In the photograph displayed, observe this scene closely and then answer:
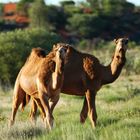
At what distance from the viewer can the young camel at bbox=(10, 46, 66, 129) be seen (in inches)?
494

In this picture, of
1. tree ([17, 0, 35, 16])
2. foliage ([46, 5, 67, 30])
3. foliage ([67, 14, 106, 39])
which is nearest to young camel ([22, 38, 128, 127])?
foliage ([67, 14, 106, 39])

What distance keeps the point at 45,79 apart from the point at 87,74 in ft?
4.87

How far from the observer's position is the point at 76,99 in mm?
21969

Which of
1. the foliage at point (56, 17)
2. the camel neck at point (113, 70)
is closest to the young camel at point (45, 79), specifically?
the camel neck at point (113, 70)

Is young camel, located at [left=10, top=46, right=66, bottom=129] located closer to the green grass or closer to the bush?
the green grass

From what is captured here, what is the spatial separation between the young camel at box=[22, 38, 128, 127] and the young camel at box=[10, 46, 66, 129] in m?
0.72

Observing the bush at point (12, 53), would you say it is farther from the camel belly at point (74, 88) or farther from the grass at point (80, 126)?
the camel belly at point (74, 88)

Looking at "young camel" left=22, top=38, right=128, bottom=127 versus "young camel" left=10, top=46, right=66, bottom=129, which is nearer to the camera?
"young camel" left=10, top=46, right=66, bottom=129

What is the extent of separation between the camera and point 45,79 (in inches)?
512

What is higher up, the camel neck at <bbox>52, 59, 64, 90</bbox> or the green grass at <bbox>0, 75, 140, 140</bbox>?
the camel neck at <bbox>52, 59, 64, 90</bbox>

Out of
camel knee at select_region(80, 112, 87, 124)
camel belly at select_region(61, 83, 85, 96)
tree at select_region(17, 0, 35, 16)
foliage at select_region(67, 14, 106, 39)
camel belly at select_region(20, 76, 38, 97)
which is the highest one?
camel belly at select_region(20, 76, 38, 97)

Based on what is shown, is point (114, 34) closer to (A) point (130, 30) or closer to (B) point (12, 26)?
(A) point (130, 30)

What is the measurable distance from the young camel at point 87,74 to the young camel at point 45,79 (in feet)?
2.35

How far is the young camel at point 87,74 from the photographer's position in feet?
46.0
